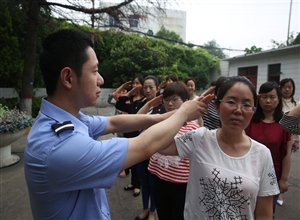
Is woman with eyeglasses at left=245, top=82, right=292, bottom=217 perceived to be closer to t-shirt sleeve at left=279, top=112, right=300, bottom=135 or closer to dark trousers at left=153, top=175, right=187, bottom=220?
t-shirt sleeve at left=279, top=112, right=300, bottom=135

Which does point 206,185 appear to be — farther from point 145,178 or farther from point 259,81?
point 259,81

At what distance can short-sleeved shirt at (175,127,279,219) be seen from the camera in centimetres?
123

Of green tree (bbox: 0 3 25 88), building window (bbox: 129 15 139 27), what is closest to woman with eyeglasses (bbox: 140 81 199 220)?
building window (bbox: 129 15 139 27)

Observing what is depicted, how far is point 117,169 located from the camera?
87 centimetres

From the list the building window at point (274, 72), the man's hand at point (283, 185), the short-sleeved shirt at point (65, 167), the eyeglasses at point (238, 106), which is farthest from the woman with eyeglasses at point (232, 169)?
the building window at point (274, 72)

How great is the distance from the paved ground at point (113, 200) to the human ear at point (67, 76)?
234 cm

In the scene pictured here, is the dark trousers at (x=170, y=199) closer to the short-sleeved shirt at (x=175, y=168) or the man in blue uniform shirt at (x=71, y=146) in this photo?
the short-sleeved shirt at (x=175, y=168)

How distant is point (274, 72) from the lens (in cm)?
1125

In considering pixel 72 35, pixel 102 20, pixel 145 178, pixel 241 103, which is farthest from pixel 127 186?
pixel 102 20

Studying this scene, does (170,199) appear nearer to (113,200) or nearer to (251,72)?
(113,200)

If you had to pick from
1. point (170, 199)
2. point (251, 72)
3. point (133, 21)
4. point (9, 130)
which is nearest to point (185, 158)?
point (170, 199)

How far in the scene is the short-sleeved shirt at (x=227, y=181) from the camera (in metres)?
1.23

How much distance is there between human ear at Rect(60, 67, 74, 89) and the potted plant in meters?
3.74

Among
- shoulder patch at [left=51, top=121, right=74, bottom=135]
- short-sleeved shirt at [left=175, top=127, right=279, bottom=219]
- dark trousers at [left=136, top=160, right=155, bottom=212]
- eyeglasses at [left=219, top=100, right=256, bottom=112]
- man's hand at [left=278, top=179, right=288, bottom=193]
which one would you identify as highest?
eyeglasses at [left=219, top=100, right=256, bottom=112]
